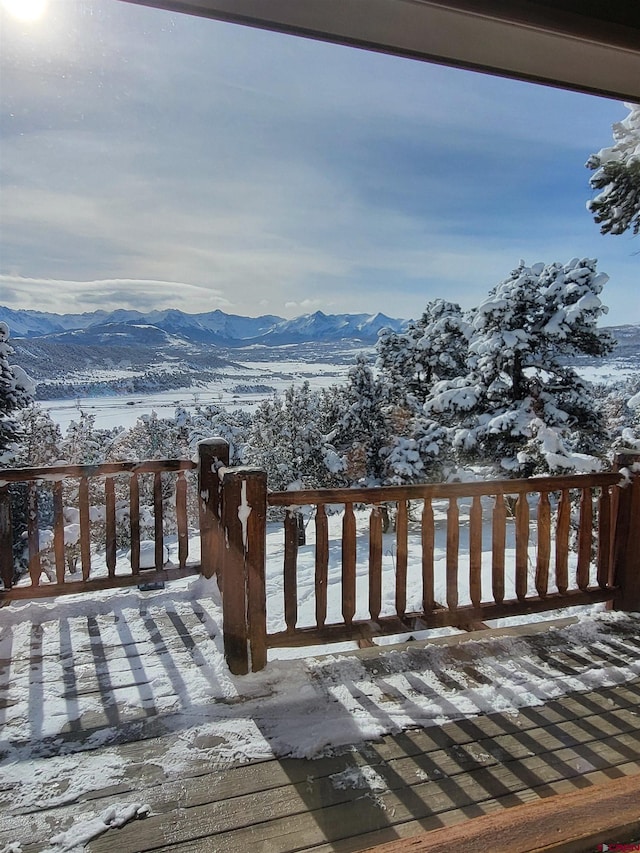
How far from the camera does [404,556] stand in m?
2.42

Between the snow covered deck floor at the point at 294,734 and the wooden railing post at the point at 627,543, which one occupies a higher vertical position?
the wooden railing post at the point at 627,543

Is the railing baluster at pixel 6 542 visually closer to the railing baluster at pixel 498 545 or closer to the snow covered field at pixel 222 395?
the railing baluster at pixel 498 545

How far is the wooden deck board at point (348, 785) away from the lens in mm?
1421

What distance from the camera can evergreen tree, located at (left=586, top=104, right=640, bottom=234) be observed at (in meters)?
5.36

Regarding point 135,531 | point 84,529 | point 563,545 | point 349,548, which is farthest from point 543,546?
point 84,529

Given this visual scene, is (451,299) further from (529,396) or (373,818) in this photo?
(373,818)

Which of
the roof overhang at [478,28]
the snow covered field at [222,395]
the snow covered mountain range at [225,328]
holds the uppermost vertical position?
the snow covered mountain range at [225,328]

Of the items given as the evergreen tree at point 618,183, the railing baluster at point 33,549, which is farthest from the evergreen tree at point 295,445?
the railing baluster at point 33,549

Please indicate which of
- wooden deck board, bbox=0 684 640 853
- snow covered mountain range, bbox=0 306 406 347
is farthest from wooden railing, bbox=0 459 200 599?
snow covered mountain range, bbox=0 306 406 347

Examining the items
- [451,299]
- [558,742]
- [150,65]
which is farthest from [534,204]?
[558,742]

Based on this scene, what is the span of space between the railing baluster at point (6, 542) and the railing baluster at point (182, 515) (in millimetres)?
903

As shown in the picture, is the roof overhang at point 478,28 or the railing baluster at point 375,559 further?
the railing baluster at point 375,559

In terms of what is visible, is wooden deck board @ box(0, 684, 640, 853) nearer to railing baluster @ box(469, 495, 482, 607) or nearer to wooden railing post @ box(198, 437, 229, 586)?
railing baluster @ box(469, 495, 482, 607)

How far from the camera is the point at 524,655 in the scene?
2.38 meters
